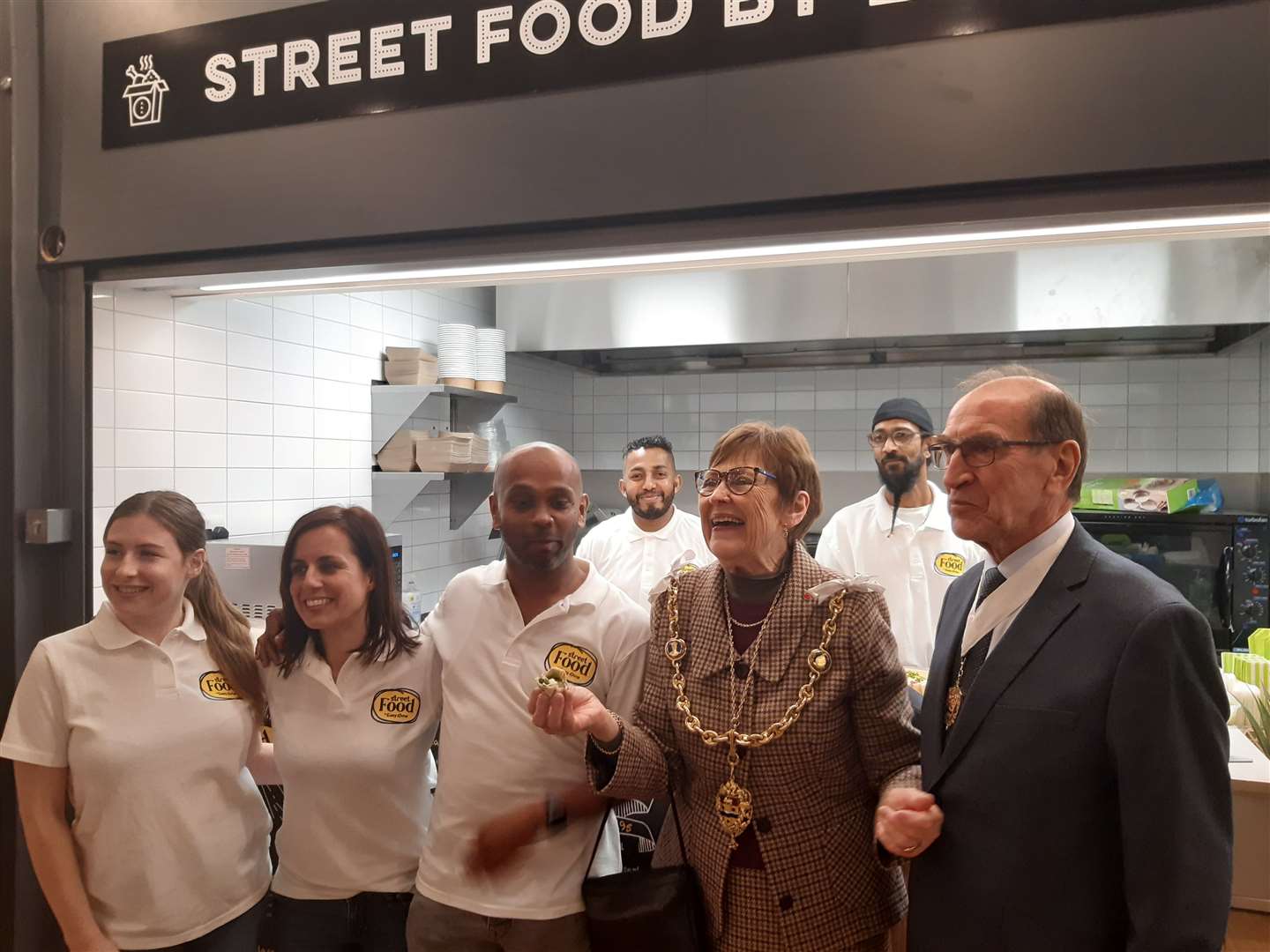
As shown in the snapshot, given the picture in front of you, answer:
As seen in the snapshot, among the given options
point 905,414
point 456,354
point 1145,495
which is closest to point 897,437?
point 905,414

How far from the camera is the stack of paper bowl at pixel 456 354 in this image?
4.36 m

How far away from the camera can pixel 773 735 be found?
4.71ft

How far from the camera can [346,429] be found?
392 cm

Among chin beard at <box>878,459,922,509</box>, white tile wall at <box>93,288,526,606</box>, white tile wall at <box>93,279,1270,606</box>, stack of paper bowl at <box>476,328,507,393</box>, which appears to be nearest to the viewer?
white tile wall at <box>93,288,526,606</box>

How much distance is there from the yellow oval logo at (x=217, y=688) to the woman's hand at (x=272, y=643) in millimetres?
74

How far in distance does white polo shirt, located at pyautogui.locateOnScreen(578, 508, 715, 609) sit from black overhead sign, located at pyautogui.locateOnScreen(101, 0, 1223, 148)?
2357 millimetres

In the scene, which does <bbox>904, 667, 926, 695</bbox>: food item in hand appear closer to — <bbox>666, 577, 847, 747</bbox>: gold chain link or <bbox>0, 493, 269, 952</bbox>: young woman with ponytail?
<bbox>666, 577, 847, 747</bbox>: gold chain link

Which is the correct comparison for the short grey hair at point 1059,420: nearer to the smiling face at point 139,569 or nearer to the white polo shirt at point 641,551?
the smiling face at point 139,569

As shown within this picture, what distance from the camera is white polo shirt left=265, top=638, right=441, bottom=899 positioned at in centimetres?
162

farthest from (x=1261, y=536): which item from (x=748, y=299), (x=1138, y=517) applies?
(x=748, y=299)

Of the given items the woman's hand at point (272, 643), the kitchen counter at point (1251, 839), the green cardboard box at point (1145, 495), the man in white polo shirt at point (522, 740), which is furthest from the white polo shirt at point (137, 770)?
the green cardboard box at point (1145, 495)

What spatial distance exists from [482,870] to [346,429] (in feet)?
9.10

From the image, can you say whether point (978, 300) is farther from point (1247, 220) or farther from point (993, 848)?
point (993, 848)

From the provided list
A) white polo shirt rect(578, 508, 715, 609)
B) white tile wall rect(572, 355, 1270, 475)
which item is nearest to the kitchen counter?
white polo shirt rect(578, 508, 715, 609)
